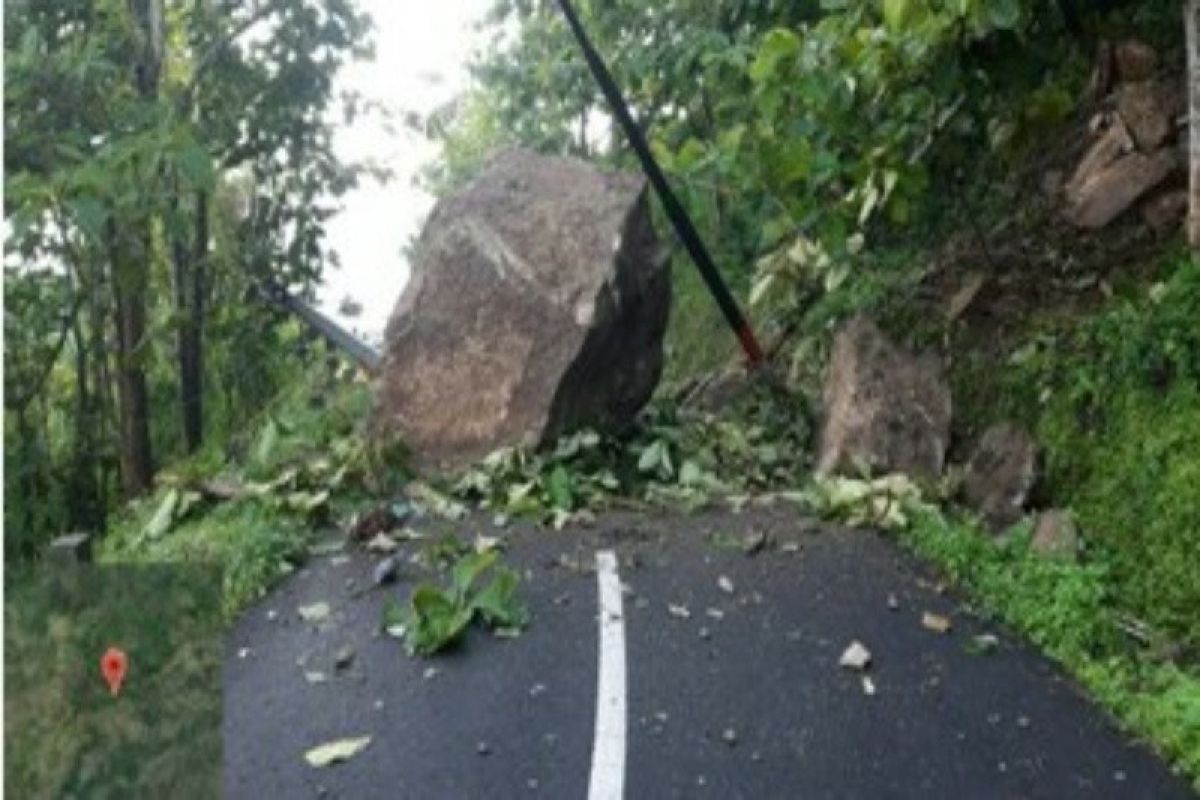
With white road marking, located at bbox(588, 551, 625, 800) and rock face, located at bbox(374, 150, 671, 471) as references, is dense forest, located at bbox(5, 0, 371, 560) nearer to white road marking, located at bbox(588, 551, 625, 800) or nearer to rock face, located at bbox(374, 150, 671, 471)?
rock face, located at bbox(374, 150, 671, 471)

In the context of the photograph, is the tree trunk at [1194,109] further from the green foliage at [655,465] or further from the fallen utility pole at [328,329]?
the fallen utility pole at [328,329]

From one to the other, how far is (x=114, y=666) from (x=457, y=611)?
182 inches

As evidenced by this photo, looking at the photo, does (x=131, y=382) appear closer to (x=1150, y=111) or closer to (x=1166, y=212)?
(x=1166, y=212)

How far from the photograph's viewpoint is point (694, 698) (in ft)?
18.8

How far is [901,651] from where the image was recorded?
20.5 ft

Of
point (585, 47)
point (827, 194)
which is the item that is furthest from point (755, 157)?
point (585, 47)

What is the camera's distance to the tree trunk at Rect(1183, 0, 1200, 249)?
7430 mm

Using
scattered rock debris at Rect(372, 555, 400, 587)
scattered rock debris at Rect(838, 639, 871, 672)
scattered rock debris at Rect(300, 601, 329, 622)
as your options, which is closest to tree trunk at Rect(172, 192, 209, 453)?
scattered rock debris at Rect(372, 555, 400, 587)

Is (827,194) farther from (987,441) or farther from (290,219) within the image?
(290,219)

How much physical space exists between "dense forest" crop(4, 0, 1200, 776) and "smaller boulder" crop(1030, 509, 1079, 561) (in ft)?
0.31

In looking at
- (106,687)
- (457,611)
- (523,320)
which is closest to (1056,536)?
(457,611)

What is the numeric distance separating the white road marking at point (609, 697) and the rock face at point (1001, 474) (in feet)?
6.89

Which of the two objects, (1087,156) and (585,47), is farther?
(585,47)

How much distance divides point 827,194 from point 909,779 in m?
5.13
